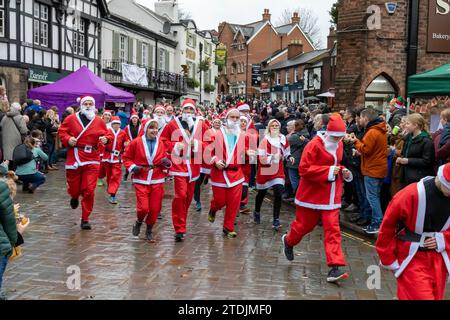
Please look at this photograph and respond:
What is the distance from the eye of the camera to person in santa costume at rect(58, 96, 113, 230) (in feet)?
28.5

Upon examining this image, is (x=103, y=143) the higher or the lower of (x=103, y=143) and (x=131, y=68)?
the lower

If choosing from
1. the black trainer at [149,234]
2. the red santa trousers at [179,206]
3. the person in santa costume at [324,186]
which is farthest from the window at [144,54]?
the person in santa costume at [324,186]

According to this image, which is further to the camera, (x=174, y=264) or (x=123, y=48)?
(x=123, y=48)

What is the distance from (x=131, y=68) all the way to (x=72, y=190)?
23.8 m

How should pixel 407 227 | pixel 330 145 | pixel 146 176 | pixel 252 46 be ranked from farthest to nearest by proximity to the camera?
pixel 252 46 → pixel 146 176 → pixel 330 145 → pixel 407 227

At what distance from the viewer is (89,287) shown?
5.81 m

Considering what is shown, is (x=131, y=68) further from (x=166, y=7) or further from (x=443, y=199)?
(x=443, y=199)

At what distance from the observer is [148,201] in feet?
26.0

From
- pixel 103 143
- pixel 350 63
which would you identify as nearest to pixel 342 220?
pixel 103 143

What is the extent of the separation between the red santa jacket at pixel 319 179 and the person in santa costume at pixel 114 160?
560 centimetres

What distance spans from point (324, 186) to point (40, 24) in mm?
19380

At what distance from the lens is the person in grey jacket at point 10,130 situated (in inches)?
499

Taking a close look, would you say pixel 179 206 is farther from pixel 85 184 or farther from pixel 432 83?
pixel 432 83

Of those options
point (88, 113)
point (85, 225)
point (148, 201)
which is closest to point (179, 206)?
point (148, 201)
